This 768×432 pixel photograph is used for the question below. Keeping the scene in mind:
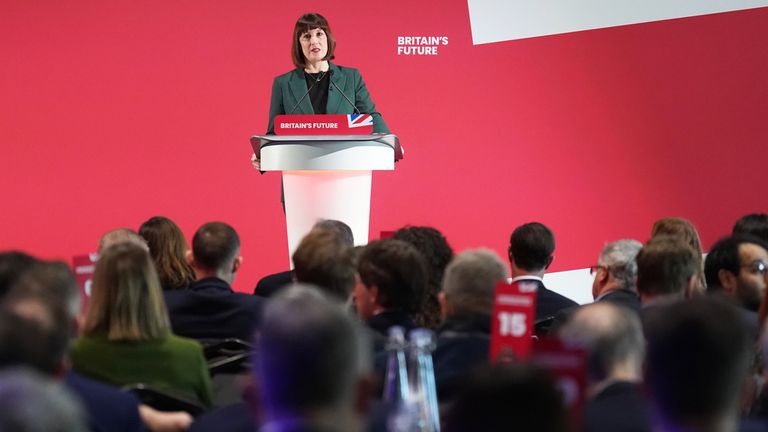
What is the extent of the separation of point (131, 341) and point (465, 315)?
89 centimetres

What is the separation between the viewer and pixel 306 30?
548 centimetres

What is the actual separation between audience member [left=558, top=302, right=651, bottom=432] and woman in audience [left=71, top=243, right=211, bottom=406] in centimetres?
109

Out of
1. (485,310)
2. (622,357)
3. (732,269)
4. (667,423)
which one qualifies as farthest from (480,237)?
(667,423)

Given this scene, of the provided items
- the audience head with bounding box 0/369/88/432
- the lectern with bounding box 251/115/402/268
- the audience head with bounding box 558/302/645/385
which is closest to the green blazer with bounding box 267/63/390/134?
the lectern with bounding box 251/115/402/268

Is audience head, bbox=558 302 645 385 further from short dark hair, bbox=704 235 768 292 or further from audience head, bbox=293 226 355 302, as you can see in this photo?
short dark hair, bbox=704 235 768 292

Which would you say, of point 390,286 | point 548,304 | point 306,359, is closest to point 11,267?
point 390,286

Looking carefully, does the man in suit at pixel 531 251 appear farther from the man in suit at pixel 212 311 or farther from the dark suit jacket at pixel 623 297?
the man in suit at pixel 212 311

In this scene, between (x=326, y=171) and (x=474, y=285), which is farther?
(x=326, y=171)

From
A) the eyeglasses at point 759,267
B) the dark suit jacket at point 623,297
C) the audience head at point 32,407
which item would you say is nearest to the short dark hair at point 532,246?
the dark suit jacket at point 623,297

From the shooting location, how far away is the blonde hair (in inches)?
112

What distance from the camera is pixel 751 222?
493 cm

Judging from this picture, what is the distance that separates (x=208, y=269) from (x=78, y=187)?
3917 mm

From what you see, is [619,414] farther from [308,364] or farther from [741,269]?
[741,269]

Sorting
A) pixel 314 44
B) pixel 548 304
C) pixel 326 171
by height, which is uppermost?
pixel 314 44
